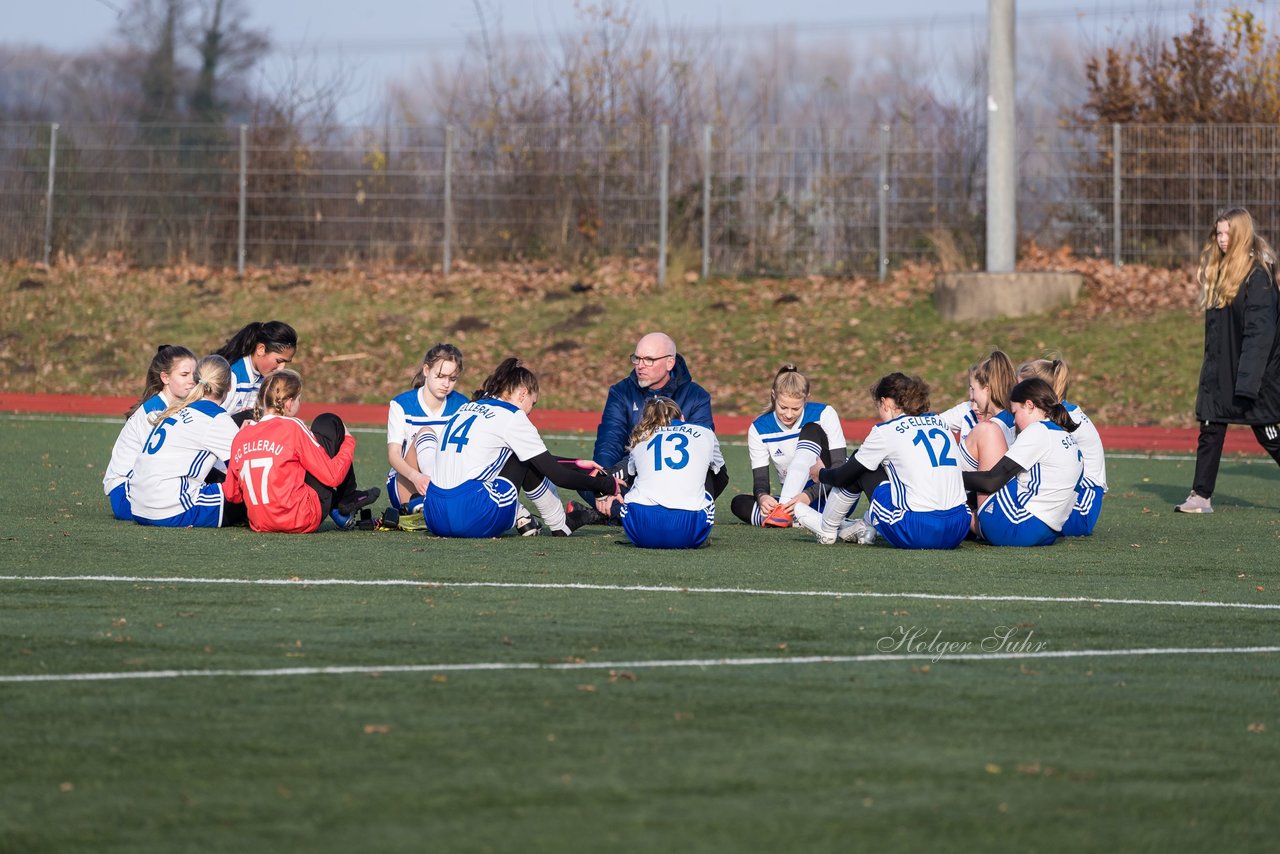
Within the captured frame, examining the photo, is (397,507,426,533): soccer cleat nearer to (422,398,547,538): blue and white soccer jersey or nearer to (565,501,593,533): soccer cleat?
(422,398,547,538): blue and white soccer jersey

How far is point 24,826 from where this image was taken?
141 inches

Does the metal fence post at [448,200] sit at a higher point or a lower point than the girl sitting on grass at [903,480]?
higher

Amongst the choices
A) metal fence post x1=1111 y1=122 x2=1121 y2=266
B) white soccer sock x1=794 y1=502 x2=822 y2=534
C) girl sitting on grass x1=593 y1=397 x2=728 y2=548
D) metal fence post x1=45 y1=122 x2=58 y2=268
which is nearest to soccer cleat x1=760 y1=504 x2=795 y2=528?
white soccer sock x1=794 y1=502 x2=822 y2=534

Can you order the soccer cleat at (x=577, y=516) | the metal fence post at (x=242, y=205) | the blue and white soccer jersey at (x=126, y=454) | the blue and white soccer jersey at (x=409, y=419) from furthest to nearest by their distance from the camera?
the metal fence post at (x=242, y=205)
the blue and white soccer jersey at (x=409, y=419)
the soccer cleat at (x=577, y=516)
the blue and white soccer jersey at (x=126, y=454)

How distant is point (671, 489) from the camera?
8625 millimetres

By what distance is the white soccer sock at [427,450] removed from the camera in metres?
9.93

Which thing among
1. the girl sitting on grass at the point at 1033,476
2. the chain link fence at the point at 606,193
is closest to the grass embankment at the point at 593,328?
the chain link fence at the point at 606,193

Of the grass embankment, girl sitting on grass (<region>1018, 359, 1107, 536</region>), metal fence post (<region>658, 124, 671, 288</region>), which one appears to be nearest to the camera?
girl sitting on grass (<region>1018, 359, 1107, 536</region>)

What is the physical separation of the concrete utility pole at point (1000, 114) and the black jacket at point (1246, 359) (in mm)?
10502

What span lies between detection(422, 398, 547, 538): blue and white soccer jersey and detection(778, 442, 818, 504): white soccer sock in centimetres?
192

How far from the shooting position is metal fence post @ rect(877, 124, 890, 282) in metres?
25.4

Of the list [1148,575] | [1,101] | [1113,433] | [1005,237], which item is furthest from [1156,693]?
[1,101]

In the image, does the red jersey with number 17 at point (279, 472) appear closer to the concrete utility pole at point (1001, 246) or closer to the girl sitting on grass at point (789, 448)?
the girl sitting on grass at point (789, 448)

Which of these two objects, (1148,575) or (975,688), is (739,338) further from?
(975,688)
